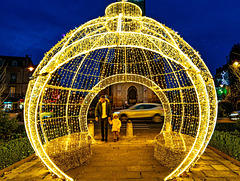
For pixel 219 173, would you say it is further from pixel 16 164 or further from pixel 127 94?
pixel 127 94

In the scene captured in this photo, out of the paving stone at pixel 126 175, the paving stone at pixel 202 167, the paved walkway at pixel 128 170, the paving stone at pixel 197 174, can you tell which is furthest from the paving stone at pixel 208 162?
the paving stone at pixel 126 175

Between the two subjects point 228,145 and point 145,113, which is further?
point 145,113

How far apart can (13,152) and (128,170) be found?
3033 mm

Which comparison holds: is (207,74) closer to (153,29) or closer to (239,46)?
(153,29)

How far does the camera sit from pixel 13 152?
4.34 meters

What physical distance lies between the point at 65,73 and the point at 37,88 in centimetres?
218

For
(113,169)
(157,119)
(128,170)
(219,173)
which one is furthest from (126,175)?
(157,119)

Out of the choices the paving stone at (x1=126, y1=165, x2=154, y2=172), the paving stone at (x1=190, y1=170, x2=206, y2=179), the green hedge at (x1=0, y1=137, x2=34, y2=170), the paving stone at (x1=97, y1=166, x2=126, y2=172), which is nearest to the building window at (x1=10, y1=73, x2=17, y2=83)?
the green hedge at (x1=0, y1=137, x2=34, y2=170)

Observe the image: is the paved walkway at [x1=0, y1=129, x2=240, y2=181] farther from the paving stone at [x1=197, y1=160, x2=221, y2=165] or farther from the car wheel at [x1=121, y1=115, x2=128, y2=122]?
the car wheel at [x1=121, y1=115, x2=128, y2=122]

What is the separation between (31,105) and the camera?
3430mm

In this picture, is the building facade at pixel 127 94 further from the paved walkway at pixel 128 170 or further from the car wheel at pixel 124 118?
the paved walkway at pixel 128 170

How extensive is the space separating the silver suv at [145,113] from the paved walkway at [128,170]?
26.4ft

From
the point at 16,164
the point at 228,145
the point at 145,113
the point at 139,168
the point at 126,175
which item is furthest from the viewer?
the point at 145,113

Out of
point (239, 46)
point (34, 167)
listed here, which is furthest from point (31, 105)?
point (239, 46)
